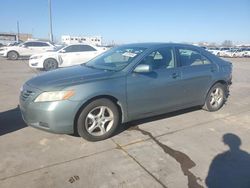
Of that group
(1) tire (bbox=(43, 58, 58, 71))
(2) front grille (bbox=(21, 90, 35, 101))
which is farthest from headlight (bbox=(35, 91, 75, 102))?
(1) tire (bbox=(43, 58, 58, 71))

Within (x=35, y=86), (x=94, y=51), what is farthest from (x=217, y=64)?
(x=94, y=51)

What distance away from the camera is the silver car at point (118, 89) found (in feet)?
12.8

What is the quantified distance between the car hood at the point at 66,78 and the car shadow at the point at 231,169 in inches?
82.9

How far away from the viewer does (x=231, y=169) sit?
3.44m

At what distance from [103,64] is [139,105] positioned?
1.16 m

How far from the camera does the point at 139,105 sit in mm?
4562

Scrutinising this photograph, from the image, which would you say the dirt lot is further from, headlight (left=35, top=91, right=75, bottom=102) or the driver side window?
the driver side window

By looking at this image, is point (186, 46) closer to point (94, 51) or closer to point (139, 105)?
point (139, 105)

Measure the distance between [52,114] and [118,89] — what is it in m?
1.12

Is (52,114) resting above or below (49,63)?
below

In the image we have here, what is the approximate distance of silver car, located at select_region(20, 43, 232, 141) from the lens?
3916 millimetres

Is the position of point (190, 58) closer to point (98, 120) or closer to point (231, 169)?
point (98, 120)

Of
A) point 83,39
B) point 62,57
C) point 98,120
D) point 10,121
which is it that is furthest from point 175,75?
point 83,39

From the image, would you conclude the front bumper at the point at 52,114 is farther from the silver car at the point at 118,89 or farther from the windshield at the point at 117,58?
the windshield at the point at 117,58
